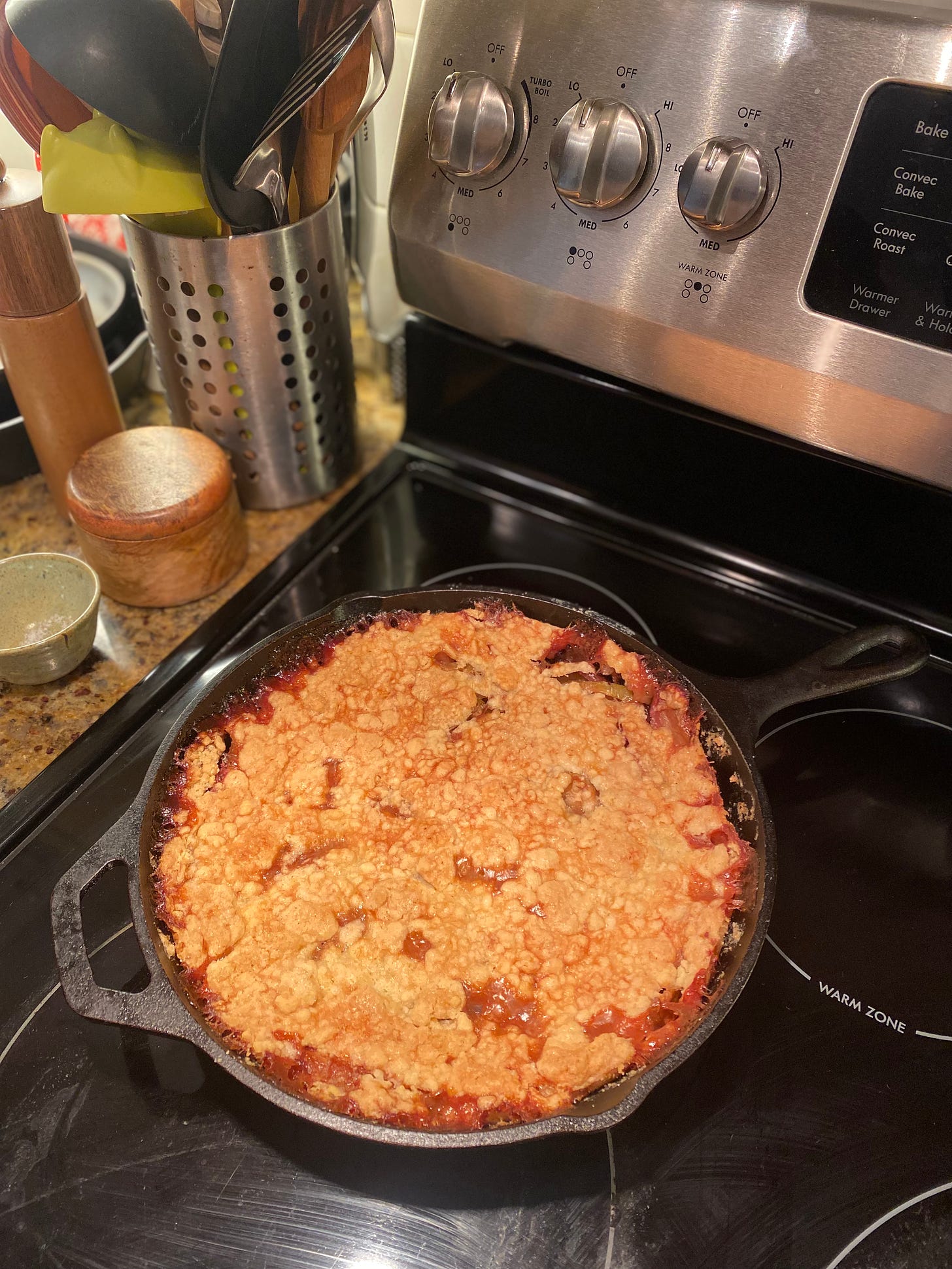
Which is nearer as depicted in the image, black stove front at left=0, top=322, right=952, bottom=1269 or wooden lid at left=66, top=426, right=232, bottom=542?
black stove front at left=0, top=322, right=952, bottom=1269

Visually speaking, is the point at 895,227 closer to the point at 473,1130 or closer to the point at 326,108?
the point at 326,108

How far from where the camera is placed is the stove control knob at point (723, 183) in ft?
2.33

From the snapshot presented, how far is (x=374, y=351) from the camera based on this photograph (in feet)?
4.21

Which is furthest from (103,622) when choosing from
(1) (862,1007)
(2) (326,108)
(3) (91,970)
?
(1) (862,1007)

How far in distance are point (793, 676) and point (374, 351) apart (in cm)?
79

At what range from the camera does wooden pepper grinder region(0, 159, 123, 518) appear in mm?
843

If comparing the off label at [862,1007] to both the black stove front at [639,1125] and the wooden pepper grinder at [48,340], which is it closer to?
the black stove front at [639,1125]

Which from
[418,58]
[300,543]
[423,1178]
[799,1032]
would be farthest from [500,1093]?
[418,58]

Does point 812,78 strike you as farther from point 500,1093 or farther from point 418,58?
point 500,1093

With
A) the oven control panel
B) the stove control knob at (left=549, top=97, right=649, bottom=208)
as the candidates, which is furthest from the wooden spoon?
the stove control knob at (left=549, top=97, right=649, bottom=208)

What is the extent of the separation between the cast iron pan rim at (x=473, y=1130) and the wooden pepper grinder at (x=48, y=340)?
0.35 m

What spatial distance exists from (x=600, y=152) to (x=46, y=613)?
68 centimetres

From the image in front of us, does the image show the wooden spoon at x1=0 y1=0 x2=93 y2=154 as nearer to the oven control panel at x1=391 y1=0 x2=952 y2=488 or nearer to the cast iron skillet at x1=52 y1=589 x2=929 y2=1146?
the oven control panel at x1=391 y1=0 x2=952 y2=488

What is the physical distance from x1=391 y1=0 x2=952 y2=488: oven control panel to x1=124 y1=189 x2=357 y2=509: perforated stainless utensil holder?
0.14 m
